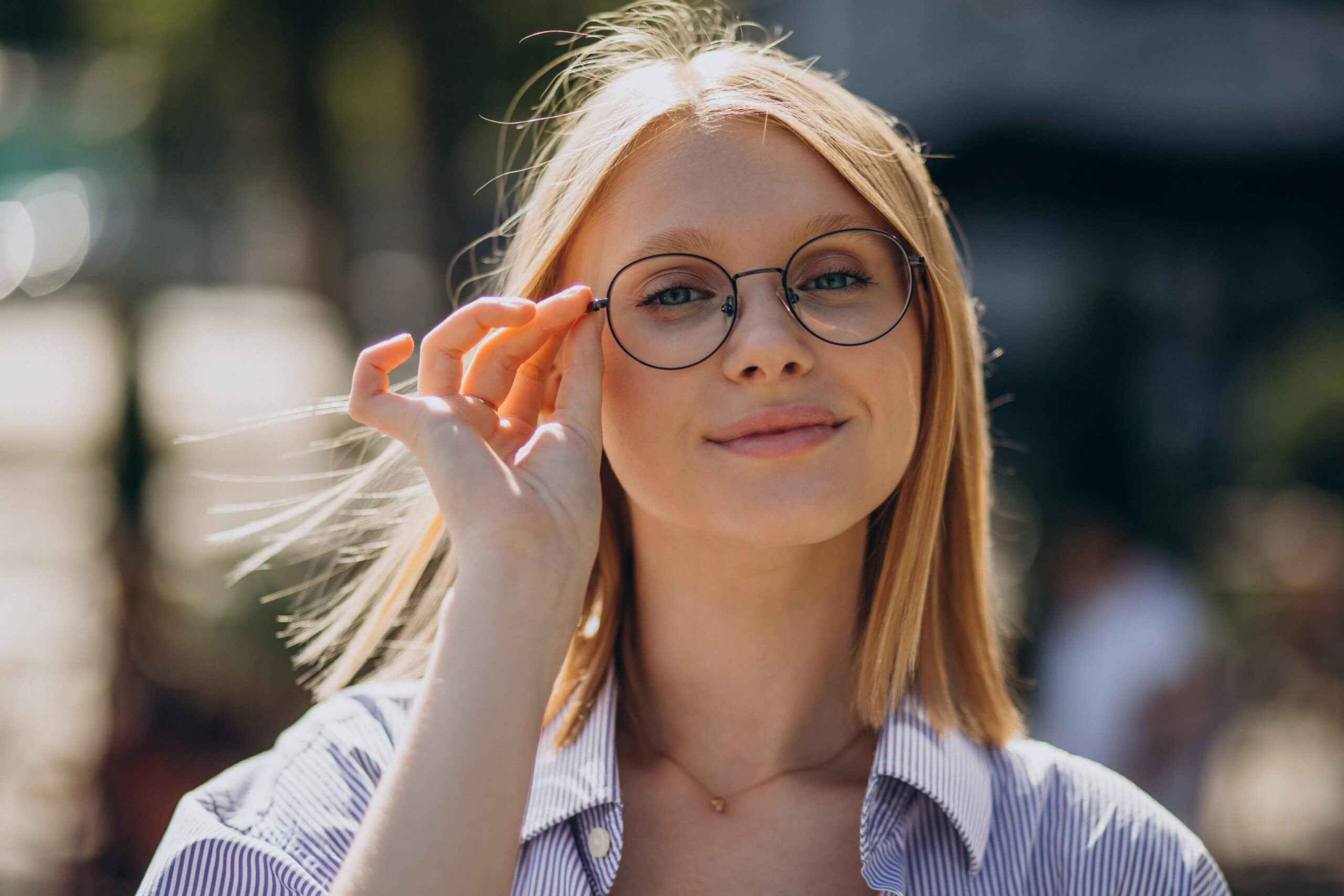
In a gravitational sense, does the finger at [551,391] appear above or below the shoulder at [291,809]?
above

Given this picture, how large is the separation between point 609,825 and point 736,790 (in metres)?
0.21

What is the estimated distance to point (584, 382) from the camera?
5.37 ft

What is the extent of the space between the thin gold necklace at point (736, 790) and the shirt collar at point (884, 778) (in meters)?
0.09

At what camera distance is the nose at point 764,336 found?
1.55 meters

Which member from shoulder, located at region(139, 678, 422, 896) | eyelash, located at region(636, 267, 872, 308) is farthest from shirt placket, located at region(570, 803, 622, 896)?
eyelash, located at region(636, 267, 872, 308)

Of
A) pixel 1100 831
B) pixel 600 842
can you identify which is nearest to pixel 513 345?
pixel 600 842

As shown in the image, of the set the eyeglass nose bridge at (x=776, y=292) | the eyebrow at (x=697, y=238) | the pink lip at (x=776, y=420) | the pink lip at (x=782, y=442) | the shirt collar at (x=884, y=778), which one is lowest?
the shirt collar at (x=884, y=778)

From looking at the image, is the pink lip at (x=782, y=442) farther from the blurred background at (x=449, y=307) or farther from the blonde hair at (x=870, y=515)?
the blurred background at (x=449, y=307)

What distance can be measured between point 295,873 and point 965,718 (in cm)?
102

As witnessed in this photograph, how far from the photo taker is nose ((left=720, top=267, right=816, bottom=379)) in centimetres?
155

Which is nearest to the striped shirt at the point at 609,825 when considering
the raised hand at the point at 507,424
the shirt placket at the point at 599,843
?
the shirt placket at the point at 599,843

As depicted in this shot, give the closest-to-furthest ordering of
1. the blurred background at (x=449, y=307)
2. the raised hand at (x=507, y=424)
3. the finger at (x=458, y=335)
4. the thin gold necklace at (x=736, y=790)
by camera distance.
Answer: the raised hand at (x=507, y=424) → the finger at (x=458, y=335) → the thin gold necklace at (x=736, y=790) → the blurred background at (x=449, y=307)

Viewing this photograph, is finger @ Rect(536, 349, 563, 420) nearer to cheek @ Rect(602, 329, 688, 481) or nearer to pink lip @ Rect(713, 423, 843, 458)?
cheek @ Rect(602, 329, 688, 481)

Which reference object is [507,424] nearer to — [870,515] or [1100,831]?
[870,515]
